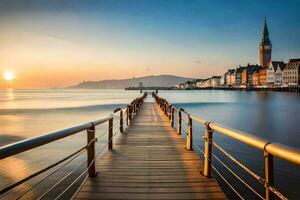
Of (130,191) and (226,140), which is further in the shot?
(226,140)

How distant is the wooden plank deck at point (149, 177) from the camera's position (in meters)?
4.67

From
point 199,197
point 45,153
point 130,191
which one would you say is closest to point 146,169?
point 130,191

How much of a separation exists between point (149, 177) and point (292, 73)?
13346 cm

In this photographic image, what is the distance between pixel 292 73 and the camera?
12206cm

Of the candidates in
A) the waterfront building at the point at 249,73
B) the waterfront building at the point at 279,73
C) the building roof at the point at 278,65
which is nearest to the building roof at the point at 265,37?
the waterfront building at the point at 249,73

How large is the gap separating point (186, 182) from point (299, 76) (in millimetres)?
129695

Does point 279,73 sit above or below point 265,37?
below

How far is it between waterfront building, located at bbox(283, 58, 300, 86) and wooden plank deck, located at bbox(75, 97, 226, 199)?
4973 inches

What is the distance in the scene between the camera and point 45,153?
1458cm

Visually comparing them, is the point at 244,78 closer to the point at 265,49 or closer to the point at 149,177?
the point at 265,49

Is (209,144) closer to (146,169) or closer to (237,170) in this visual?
(146,169)

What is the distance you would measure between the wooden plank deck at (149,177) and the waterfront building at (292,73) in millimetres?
126319

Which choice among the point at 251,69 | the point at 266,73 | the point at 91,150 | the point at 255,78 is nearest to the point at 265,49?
the point at 251,69

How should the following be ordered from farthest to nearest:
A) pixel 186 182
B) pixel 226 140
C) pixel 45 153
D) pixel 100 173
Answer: pixel 226 140 → pixel 45 153 → pixel 100 173 → pixel 186 182
